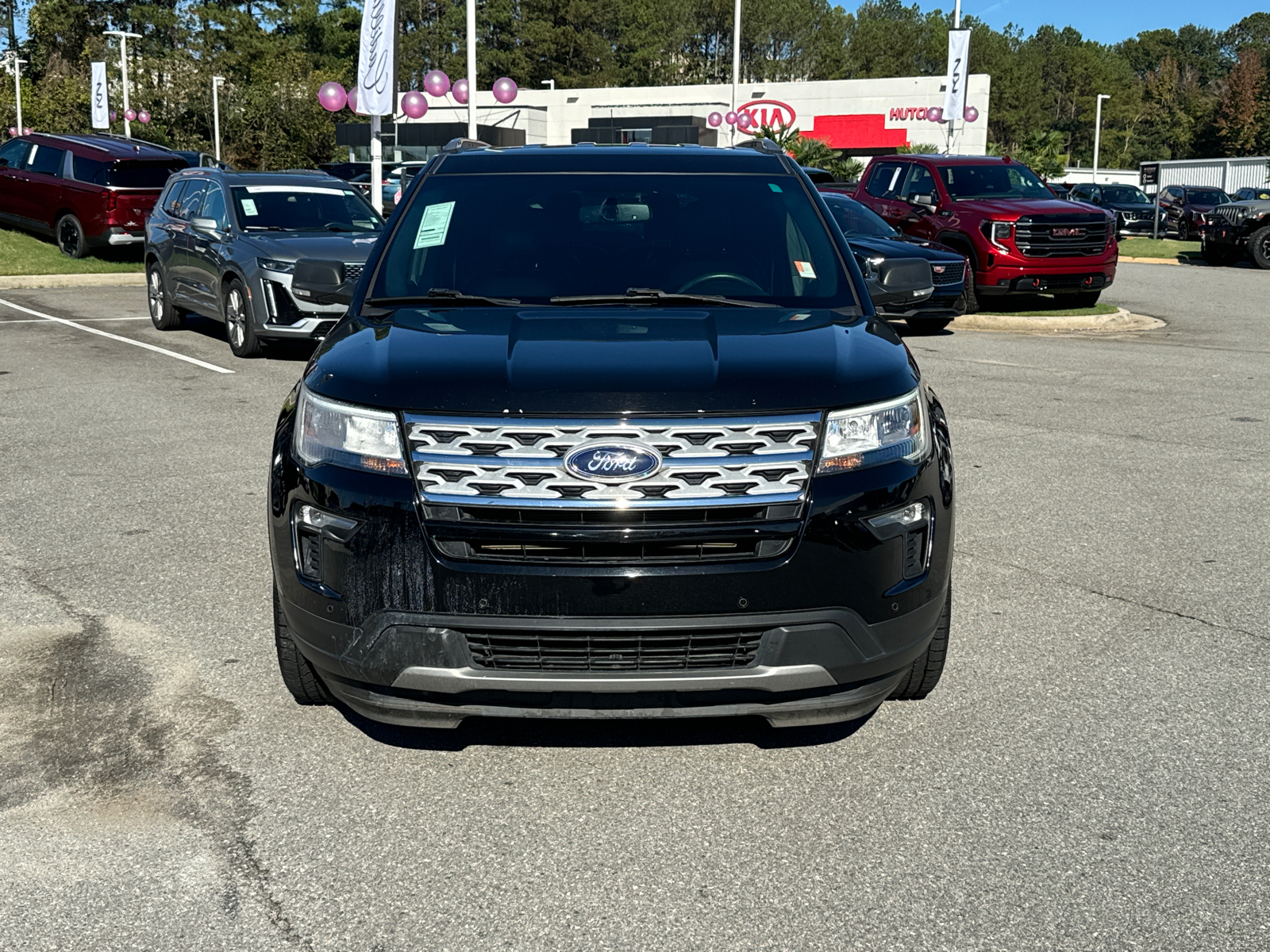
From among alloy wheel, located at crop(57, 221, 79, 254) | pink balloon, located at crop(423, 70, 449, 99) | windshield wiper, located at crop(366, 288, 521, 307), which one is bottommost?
alloy wheel, located at crop(57, 221, 79, 254)

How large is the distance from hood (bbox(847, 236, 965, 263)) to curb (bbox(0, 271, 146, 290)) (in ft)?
37.0

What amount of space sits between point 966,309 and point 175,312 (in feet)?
31.9

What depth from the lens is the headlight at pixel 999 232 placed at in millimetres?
16875

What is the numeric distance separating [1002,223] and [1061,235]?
0.85 metres

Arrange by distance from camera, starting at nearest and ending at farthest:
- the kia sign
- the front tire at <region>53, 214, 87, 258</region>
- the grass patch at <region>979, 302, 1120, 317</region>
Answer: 1. the grass patch at <region>979, 302, 1120, 317</region>
2. the front tire at <region>53, 214, 87, 258</region>
3. the kia sign

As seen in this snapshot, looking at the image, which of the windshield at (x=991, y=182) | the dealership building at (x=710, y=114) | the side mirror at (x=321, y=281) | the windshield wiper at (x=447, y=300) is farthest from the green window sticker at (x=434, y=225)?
the dealership building at (x=710, y=114)

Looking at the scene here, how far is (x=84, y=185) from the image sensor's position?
21328 millimetres

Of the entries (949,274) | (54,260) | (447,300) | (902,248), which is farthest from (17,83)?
(447,300)

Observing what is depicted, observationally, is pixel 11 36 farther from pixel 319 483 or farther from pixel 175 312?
pixel 319 483

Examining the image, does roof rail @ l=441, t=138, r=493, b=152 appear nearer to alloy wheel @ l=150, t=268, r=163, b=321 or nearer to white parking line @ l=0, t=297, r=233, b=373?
white parking line @ l=0, t=297, r=233, b=373

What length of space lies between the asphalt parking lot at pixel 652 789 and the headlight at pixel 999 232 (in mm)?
10707

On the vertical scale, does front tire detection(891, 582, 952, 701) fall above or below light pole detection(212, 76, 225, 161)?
below

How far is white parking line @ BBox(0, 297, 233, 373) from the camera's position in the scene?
497 inches

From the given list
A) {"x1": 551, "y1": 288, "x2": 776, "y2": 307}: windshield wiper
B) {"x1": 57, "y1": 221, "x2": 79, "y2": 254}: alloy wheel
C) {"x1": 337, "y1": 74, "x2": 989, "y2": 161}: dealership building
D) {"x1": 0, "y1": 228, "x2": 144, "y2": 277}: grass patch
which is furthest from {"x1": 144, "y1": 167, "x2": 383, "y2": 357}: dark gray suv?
→ {"x1": 337, "y1": 74, "x2": 989, "y2": 161}: dealership building
